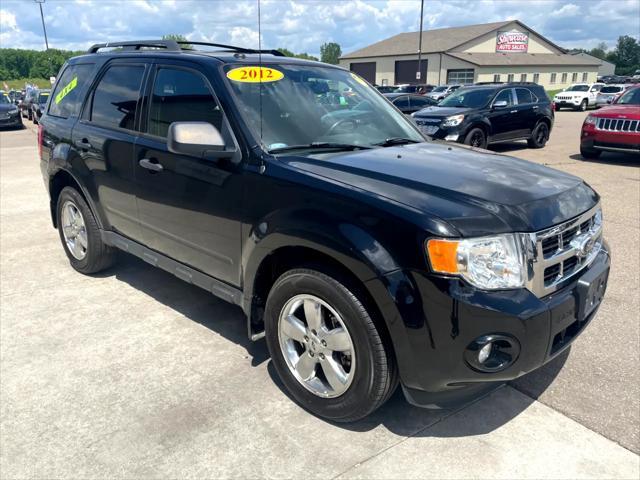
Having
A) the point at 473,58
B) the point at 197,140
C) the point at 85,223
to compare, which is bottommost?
the point at 85,223

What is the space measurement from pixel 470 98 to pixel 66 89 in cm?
1034

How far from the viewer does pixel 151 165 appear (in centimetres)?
361

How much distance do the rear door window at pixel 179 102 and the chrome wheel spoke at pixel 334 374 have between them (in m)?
1.52

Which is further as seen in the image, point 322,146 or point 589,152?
point 589,152

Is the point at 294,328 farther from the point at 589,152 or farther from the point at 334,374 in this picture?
the point at 589,152

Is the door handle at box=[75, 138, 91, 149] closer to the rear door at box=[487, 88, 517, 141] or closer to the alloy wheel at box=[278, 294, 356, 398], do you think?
the alloy wheel at box=[278, 294, 356, 398]

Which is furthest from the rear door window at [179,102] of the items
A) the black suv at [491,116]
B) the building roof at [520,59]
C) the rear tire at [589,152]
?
the building roof at [520,59]

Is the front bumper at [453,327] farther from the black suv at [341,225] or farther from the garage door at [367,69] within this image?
the garage door at [367,69]

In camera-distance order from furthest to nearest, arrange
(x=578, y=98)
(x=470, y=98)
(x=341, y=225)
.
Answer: (x=578, y=98)
(x=470, y=98)
(x=341, y=225)

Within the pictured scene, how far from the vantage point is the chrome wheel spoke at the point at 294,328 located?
2830mm

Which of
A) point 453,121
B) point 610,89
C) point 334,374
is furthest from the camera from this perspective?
point 610,89

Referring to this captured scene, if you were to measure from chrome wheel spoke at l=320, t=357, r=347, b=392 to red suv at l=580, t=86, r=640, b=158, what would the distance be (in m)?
10.7

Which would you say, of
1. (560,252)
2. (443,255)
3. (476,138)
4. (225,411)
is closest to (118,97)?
(225,411)

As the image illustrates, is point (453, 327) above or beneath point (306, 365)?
above
